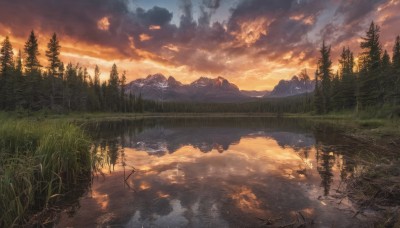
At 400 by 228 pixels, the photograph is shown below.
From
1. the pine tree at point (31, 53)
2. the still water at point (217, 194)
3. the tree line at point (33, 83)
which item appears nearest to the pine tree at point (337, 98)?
the still water at point (217, 194)

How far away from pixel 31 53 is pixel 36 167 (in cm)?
6561

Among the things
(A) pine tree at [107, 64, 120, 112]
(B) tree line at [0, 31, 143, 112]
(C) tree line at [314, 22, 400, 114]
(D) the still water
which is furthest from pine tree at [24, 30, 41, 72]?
(C) tree line at [314, 22, 400, 114]

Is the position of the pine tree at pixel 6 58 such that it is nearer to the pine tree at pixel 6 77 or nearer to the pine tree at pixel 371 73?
the pine tree at pixel 6 77

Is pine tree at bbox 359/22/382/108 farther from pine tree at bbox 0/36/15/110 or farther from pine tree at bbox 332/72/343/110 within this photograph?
pine tree at bbox 0/36/15/110

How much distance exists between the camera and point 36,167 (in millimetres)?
7812

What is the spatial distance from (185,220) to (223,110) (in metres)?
175

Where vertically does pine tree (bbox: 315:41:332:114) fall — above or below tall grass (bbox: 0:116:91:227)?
above

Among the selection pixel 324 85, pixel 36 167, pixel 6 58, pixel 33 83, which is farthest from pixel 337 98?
pixel 6 58

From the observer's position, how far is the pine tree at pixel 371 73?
158 feet

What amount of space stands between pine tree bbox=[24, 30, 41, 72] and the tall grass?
59983mm

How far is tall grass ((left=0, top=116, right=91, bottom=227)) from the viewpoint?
6.19 m

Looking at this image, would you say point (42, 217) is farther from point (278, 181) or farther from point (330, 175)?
point (330, 175)

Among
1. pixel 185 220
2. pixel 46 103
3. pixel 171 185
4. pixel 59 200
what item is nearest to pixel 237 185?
pixel 171 185

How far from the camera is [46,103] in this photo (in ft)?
205
